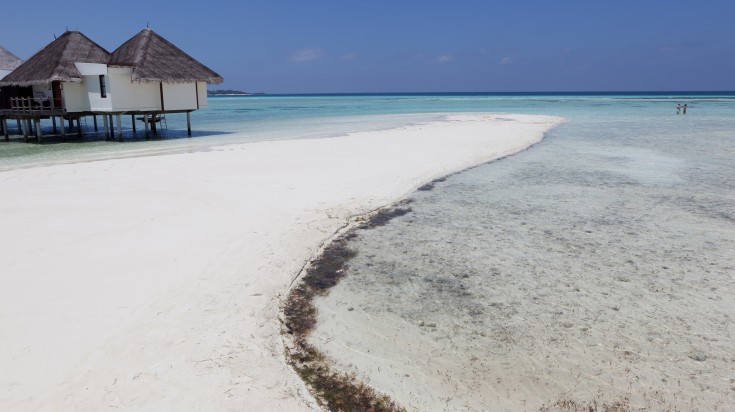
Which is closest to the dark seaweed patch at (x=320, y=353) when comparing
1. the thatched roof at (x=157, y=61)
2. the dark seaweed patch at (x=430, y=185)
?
the dark seaweed patch at (x=430, y=185)

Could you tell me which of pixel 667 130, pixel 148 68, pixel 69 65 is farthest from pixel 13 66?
pixel 667 130

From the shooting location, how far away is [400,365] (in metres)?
3.74

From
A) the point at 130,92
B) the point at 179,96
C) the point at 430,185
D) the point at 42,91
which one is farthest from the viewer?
the point at 42,91

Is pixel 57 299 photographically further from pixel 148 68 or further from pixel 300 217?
pixel 148 68

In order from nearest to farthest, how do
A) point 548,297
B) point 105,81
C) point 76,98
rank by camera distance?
point 548,297 → point 105,81 → point 76,98

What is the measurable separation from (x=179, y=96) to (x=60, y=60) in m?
4.44

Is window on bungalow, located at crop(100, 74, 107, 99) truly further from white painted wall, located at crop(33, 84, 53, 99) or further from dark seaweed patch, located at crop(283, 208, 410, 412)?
dark seaweed patch, located at crop(283, 208, 410, 412)

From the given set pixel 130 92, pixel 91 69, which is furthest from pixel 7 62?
pixel 130 92

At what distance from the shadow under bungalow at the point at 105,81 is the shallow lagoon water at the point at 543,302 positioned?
14026 millimetres

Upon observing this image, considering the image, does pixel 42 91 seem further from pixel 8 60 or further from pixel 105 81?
pixel 8 60

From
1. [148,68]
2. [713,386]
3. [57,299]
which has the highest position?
[148,68]

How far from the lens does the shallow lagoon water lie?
11.5 feet

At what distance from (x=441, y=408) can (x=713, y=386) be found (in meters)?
1.98

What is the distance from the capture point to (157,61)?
→ 1862 cm
